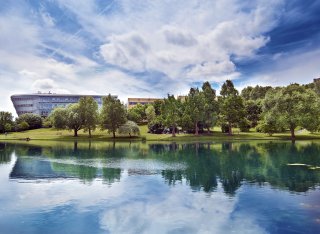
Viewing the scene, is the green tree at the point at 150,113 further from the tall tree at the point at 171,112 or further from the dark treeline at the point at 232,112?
the tall tree at the point at 171,112

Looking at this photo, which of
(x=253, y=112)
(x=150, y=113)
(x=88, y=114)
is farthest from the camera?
(x=150, y=113)

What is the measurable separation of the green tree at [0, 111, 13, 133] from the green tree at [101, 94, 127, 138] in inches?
2377

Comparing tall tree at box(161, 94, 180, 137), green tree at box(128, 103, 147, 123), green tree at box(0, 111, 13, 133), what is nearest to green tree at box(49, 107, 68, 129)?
green tree at box(128, 103, 147, 123)

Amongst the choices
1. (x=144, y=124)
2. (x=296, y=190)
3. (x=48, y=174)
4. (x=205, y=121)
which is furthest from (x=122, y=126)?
(x=296, y=190)

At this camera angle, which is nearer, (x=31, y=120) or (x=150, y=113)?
(x=150, y=113)

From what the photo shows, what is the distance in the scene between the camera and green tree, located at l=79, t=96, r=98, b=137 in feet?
367

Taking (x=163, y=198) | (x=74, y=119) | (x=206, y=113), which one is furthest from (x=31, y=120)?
(x=163, y=198)

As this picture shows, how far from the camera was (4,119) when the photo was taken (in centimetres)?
14238

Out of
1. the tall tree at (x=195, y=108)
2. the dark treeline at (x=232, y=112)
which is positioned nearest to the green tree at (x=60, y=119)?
the dark treeline at (x=232, y=112)

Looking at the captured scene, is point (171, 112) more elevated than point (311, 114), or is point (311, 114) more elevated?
point (171, 112)

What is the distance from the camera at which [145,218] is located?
73.2 ft

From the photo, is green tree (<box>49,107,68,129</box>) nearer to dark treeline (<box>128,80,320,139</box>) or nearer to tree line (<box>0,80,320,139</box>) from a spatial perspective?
tree line (<box>0,80,320,139</box>)

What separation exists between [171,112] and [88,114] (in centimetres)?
3011

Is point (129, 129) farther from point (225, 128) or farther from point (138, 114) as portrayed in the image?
point (138, 114)
